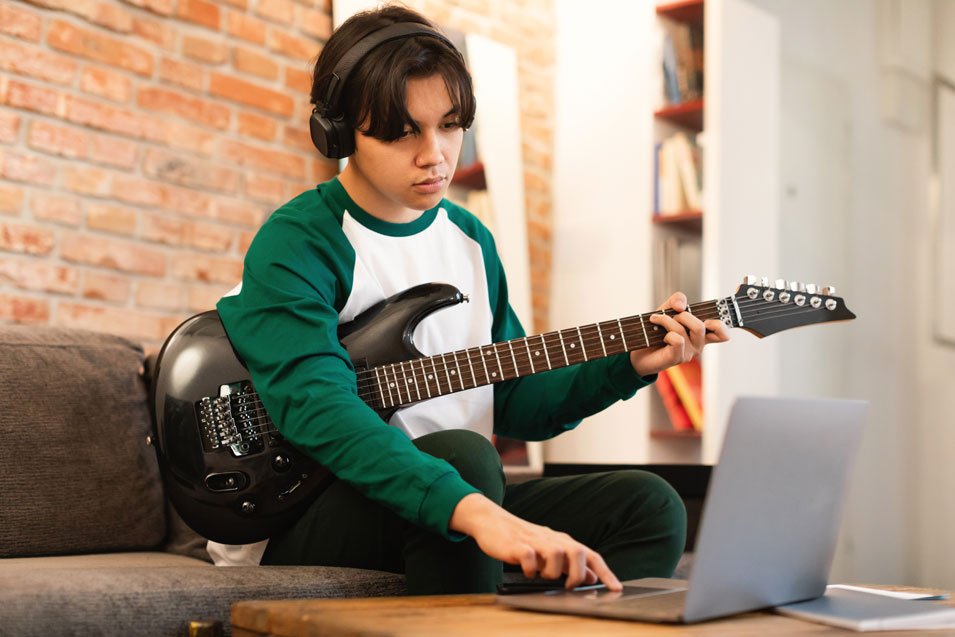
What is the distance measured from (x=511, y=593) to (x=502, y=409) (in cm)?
61

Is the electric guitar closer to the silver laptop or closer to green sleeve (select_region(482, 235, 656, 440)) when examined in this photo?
green sleeve (select_region(482, 235, 656, 440))

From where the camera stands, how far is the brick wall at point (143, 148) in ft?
7.70

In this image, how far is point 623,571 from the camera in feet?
4.32

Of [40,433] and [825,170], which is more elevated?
[825,170]

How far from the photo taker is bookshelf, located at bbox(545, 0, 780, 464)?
320 cm

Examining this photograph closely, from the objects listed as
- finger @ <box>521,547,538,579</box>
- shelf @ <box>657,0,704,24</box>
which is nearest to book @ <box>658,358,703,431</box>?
shelf @ <box>657,0,704,24</box>

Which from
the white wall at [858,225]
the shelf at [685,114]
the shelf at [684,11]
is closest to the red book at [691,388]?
the white wall at [858,225]

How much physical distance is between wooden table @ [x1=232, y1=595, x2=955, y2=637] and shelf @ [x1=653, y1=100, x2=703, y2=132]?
256 cm

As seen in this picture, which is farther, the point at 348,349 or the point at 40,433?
the point at 40,433

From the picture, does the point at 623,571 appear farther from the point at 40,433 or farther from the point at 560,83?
the point at 560,83

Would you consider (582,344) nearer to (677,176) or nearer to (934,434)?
(677,176)

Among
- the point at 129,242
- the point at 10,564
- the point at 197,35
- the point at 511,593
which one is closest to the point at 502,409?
the point at 511,593

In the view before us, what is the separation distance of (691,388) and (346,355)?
211cm

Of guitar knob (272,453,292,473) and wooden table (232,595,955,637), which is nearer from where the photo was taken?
wooden table (232,595,955,637)
